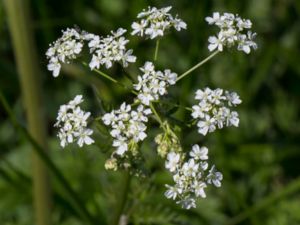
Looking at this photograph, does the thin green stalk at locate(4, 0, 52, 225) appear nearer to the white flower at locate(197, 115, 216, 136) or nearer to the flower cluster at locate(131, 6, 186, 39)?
the flower cluster at locate(131, 6, 186, 39)

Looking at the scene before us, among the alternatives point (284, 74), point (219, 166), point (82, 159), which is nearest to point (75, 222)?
point (82, 159)

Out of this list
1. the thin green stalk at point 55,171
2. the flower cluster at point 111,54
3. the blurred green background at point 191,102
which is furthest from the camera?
the blurred green background at point 191,102

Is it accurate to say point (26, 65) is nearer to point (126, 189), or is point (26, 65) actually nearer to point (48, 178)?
point (48, 178)

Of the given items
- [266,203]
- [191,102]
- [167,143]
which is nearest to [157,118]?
[167,143]

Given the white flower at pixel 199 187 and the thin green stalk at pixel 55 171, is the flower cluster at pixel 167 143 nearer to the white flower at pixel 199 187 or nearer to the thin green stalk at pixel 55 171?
the white flower at pixel 199 187

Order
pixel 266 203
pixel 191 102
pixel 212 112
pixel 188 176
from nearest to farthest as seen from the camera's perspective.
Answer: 1. pixel 188 176
2. pixel 212 112
3. pixel 266 203
4. pixel 191 102

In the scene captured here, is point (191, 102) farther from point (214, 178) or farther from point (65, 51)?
point (214, 178)

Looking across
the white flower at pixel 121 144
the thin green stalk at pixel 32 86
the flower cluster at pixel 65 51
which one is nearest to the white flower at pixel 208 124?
the white flower at pixel 121 144
